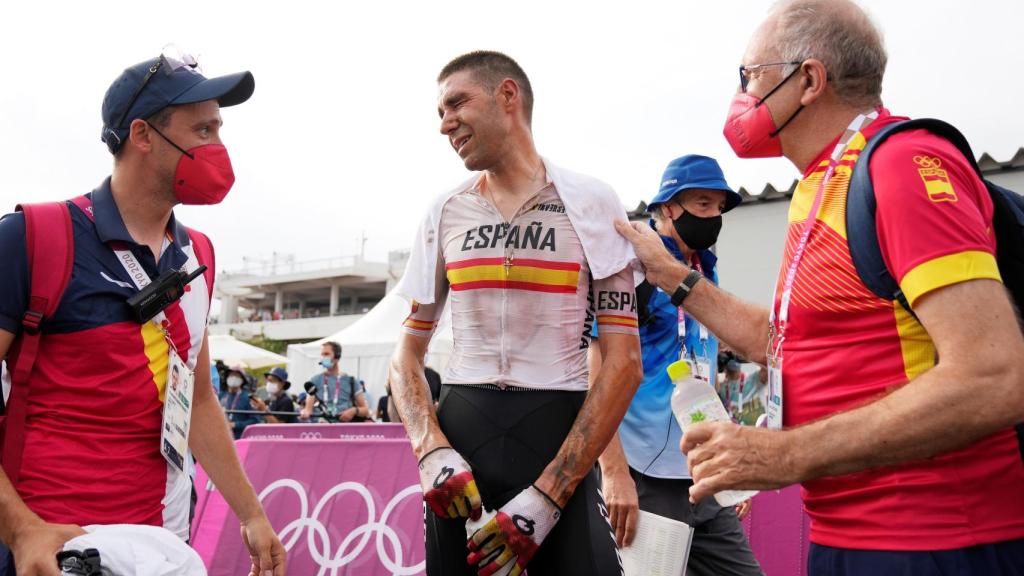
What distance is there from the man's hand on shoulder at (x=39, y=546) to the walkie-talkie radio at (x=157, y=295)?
0.74m

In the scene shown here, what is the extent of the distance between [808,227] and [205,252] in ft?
7.92

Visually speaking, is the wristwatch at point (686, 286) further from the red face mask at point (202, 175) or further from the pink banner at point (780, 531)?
the pink banner at point (780, 531)

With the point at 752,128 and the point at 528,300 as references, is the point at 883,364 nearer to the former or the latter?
the point at 752,128

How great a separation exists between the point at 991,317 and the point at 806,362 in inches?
19.9

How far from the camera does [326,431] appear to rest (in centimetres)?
893

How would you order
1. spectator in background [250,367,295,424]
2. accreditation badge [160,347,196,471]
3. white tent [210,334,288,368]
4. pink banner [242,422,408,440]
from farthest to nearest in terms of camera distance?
white tent [210,334,288,368], spectator in background [250,367,295,424], pink banner [242,422,408,440], accreditation badge [160,347,196,471]

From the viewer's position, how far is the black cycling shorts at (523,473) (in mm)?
2756

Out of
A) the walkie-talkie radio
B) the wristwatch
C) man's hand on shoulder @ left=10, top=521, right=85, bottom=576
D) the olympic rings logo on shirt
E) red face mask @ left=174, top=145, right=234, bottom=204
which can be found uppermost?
red face mask @ left=174, top=145, right=234, bottom=204

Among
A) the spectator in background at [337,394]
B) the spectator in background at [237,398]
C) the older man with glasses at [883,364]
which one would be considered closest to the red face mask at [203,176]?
the older man with glasses at [883,364]

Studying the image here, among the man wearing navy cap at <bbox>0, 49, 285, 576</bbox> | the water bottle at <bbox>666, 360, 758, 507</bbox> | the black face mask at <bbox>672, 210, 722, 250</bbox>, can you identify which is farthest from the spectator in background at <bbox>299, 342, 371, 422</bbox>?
the water bottle at <bbox>666, 360, 758, 507</bbox>

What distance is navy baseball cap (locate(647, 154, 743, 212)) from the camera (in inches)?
174

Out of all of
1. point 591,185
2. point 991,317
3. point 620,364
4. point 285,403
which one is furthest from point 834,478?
point 285,403

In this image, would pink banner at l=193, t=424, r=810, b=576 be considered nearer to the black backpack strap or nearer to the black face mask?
the black face mask

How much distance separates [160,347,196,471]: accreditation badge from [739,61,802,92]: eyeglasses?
2.18 meters
